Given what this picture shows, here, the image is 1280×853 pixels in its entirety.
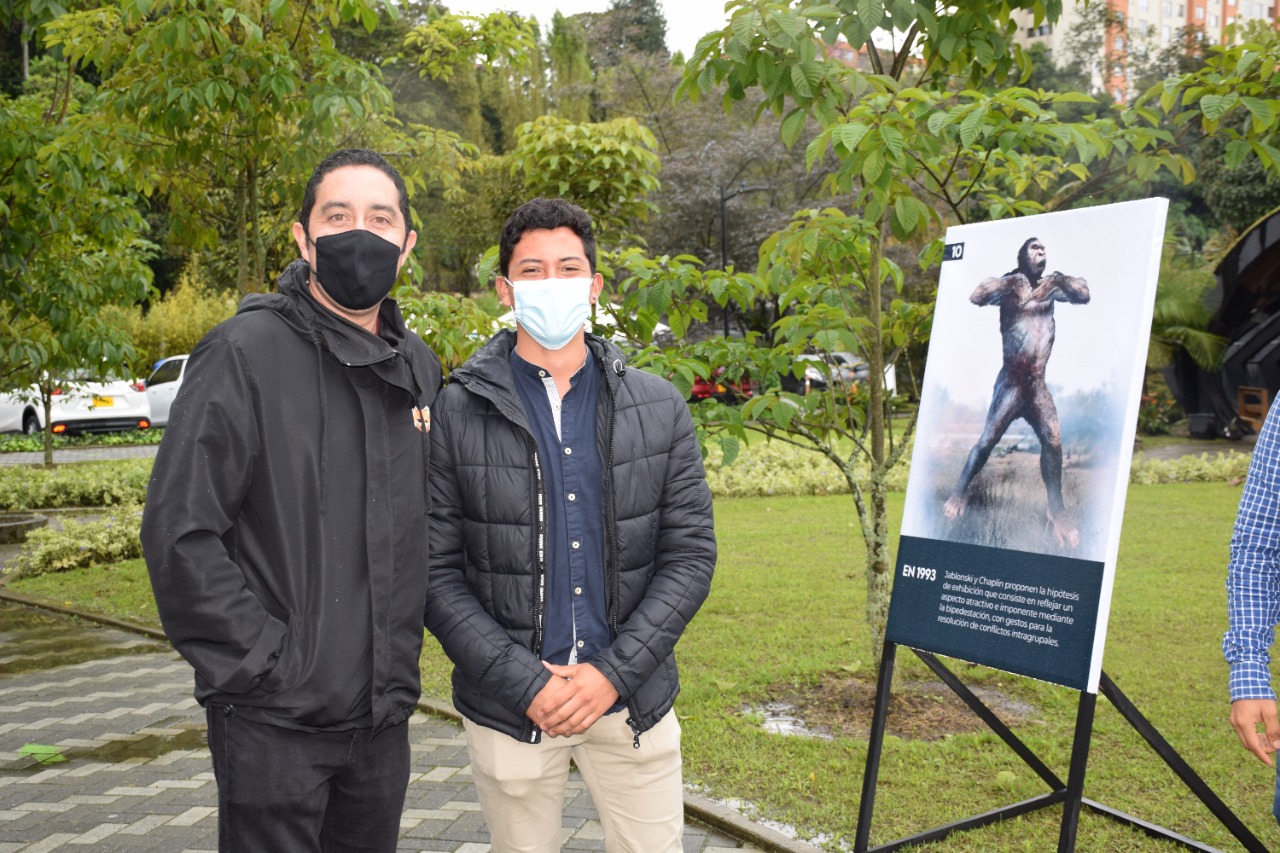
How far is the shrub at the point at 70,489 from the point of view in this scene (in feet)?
47.1

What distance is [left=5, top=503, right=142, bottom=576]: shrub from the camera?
10406 millimetres

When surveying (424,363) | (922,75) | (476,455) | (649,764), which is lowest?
(649,764)

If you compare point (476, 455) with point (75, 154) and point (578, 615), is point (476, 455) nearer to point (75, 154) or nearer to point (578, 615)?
point (578, 615)

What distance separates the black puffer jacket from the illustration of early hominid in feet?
4.10

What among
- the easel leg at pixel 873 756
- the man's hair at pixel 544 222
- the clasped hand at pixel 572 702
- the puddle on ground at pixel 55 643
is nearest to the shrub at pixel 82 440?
the puddle on ground at pixel 55 643

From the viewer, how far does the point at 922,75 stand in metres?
5.56

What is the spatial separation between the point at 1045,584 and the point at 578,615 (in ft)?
5.09

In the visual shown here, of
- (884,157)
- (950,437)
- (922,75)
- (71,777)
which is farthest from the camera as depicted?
(922,75)

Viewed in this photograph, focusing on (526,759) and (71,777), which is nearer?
(526,759)

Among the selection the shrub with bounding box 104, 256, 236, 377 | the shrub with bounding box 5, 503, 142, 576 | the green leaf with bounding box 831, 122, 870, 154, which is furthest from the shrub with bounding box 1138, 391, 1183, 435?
the shrub with bounding box 104, 256, 236, 377

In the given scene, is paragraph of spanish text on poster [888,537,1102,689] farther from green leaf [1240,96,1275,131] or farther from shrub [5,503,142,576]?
shrub [5,503,142,576]

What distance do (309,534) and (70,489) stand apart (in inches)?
547

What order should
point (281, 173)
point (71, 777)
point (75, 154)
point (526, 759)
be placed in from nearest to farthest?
1. point (526, 759)
2. point (71, 777)
3. point (281, 173)
4. point (75, 154)

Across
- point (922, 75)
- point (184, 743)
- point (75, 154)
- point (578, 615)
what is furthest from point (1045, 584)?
point (75, 154)
